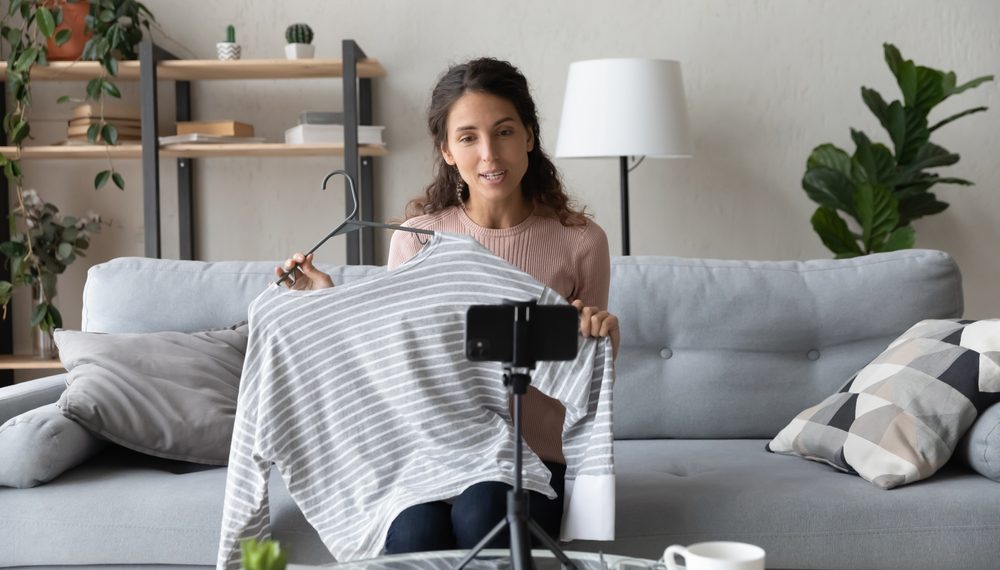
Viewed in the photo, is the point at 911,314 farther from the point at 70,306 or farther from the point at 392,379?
the point at 70,306

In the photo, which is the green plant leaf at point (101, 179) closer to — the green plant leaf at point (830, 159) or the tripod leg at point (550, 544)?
the green plant leaf at point (830, 159)

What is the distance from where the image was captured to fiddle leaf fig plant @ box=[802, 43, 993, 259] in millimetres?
3016

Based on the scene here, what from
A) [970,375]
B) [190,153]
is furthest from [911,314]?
[190,153]

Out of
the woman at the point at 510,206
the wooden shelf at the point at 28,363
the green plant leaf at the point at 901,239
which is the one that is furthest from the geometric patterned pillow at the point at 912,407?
the wooden shelf at the point at 28,363

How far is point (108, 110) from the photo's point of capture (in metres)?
3.22

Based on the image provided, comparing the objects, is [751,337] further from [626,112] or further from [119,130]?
[119,130]

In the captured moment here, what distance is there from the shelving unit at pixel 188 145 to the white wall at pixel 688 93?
67 mm

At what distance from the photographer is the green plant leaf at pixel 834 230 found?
310 cm

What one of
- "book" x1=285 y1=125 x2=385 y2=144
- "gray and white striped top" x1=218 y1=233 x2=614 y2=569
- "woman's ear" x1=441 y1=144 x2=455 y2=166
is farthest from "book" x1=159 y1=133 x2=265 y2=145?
"gray and white striped top" x1=218 y1=233 x2=614 y2=569

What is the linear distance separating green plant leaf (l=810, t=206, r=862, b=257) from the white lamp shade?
1.49 ft

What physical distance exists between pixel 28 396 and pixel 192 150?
1.33 meters

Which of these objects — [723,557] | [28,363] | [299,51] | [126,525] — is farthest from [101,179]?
[723,557]

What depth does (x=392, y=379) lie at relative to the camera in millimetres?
1575

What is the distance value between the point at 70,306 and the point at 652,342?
2.22m
